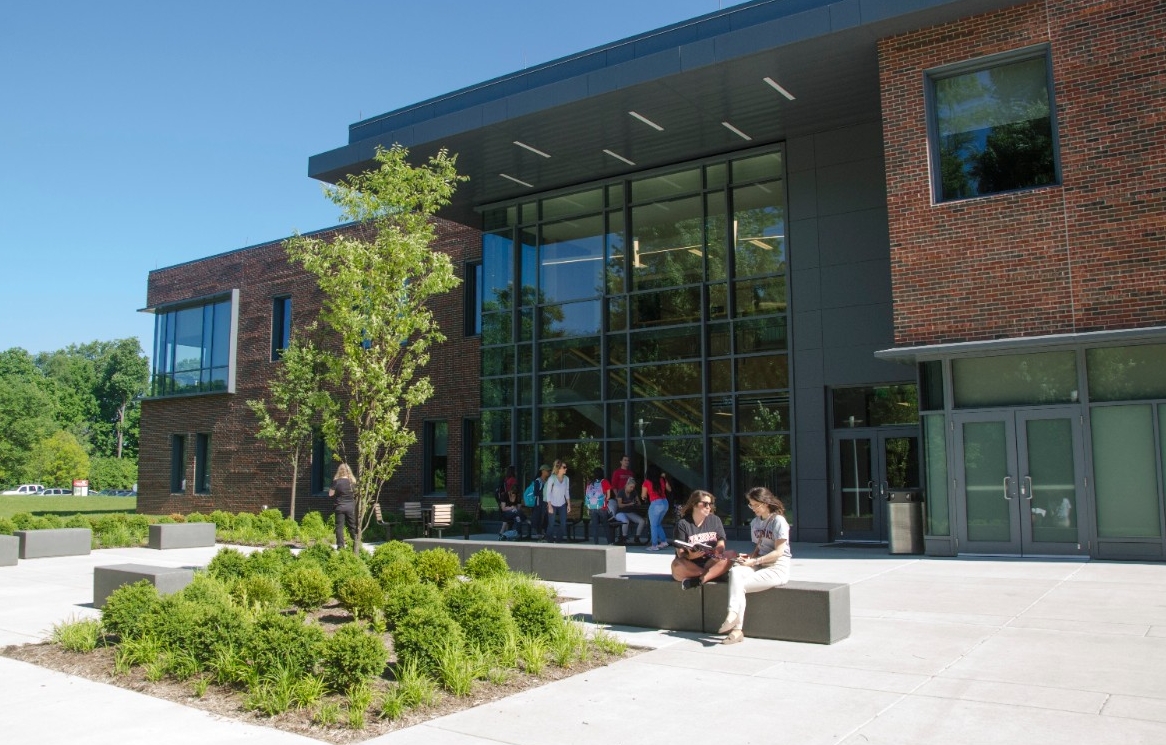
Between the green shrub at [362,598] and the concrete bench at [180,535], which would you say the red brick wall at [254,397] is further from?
the green shrub at [362,598]

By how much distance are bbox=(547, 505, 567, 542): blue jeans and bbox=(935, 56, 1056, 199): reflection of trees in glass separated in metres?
9.80

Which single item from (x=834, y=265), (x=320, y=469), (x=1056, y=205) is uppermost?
(x=834, y=265)

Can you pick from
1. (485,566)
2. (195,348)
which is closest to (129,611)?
(485,566)

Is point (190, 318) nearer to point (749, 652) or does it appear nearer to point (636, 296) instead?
point (636, 296)

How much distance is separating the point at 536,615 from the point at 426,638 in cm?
127

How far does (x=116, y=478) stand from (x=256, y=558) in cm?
9619

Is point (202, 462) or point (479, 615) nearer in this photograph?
point (479, 615)

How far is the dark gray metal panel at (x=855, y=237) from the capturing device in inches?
709

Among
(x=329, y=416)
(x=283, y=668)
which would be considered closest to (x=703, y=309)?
(x=329, y=416)

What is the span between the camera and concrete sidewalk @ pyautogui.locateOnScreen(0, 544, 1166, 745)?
17.6 ft

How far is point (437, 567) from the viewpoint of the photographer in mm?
10914

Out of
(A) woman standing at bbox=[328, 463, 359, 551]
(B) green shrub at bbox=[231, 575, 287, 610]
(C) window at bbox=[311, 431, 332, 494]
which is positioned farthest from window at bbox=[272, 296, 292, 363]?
(B) green shrub at bbox=[231, 575, 287, 610]

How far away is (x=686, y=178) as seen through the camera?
20.8 meters

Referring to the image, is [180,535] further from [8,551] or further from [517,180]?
[517,180]
